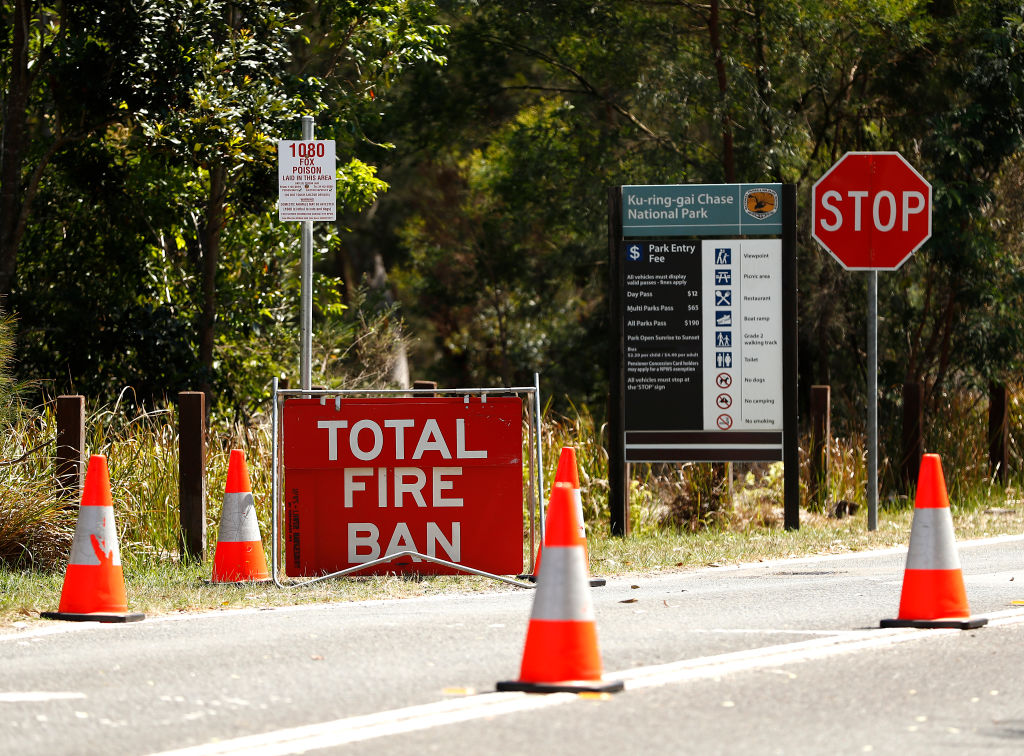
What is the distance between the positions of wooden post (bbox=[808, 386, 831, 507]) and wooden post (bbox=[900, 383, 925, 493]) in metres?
0.97

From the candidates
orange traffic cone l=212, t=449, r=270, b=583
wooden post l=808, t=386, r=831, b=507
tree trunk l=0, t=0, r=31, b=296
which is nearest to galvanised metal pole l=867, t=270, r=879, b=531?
wooden post l=808, t=386, r=831, b=507

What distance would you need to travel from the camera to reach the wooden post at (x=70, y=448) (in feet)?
36.6

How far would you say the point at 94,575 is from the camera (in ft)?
27.2

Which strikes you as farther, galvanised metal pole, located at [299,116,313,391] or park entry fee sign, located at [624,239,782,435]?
park entry fee sign, located at [624,239,782,435]

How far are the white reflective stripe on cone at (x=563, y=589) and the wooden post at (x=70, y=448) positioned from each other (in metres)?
5.98

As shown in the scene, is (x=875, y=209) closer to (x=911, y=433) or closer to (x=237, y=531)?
(x=911, y=433)

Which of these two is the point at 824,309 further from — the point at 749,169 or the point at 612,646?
the point at 612,646

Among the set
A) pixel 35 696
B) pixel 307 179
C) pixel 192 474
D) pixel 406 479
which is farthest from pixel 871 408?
pixel 35 696

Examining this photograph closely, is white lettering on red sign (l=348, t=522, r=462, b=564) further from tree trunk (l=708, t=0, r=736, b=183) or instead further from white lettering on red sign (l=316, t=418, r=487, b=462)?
tree trunk (l=708, t=0, r=736, b=183)

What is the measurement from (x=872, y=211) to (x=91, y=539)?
8132 millimetres

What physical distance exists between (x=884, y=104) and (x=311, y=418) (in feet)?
44.4

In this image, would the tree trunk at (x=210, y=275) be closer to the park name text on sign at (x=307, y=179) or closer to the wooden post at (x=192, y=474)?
the wooden post at (x=192, y=474)

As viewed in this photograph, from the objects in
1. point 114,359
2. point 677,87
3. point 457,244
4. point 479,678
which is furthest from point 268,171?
point 457,244

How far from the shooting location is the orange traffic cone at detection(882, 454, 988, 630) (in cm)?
780
